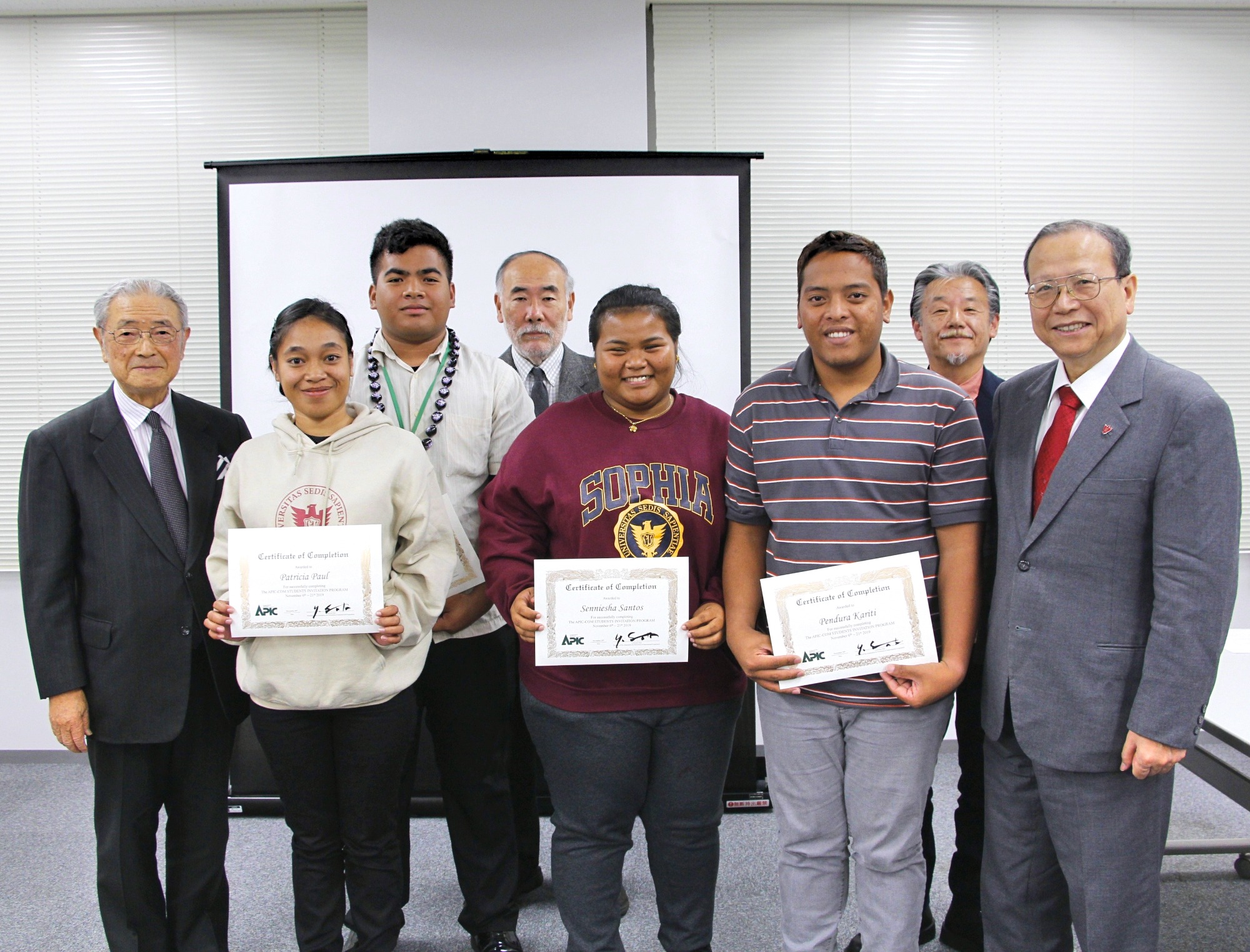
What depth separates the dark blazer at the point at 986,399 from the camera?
87.4 inches

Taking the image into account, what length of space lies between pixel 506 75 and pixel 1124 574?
9.93 ft

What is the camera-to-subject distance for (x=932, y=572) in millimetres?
1653

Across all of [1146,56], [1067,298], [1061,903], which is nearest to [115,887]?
[1061,903]

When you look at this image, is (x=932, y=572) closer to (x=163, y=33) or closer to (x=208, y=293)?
(x=208, y=293)

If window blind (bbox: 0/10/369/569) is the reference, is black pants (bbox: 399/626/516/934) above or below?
below

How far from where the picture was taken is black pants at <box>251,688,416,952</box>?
6.21 feet

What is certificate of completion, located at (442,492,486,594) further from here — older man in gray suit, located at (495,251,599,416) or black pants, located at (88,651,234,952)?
older man in gray suit, located at (495,251,599,416)

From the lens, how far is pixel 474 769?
7.27 ft

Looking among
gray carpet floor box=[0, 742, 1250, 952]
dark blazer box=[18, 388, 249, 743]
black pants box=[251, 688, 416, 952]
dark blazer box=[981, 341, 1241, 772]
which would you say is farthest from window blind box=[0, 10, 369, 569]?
dark blazer box=[981, 341, 1241, 772]

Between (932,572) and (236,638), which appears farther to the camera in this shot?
(236,638)

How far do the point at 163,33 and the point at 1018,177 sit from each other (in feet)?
13.1

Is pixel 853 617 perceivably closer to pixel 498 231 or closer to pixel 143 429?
pixel 143 429

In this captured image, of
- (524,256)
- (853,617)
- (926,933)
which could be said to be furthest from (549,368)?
(926,933)

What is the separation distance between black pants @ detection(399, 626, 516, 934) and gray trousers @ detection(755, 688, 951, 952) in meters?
0.85
